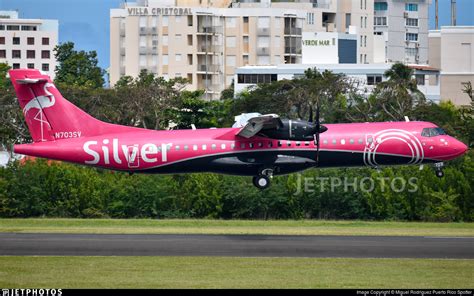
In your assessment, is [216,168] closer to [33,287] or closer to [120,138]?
[120,138]

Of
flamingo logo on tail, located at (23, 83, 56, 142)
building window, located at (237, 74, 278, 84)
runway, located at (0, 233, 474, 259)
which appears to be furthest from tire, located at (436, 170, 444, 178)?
building window, located at (237, 74, 278, 84)

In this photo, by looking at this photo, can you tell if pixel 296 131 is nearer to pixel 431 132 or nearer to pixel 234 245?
pixel 431 132

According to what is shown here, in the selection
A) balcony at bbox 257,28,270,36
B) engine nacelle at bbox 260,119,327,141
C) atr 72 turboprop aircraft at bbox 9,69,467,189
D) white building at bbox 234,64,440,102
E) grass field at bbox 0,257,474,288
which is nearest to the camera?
grass field at bbox 0,257,474,288

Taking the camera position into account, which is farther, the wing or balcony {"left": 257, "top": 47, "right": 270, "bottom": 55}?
balcony {"left": 257, "top": 47, "right": 270, "bottom": 55}

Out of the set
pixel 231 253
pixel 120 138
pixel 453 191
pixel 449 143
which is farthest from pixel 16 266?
pixel 453 191

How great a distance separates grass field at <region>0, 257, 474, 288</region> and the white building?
354 ft

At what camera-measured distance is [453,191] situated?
2502 inches

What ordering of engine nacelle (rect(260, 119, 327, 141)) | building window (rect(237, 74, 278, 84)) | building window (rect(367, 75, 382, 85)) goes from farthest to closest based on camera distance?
building window (rect(367, 75, 382, 85)) < building window (rect(237, 74, 278, 84)) < engine nacelle (rect(260, 119, 327, 141))

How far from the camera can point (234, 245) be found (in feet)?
135

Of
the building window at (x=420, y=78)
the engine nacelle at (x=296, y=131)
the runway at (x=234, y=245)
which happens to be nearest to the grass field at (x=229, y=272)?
the runway at (x=234, y=245)

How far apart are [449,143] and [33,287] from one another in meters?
27.1

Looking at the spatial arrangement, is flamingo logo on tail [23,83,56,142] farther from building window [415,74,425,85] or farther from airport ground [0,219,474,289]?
building window [415,74,425,85]

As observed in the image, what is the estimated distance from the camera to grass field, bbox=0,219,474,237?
160ft

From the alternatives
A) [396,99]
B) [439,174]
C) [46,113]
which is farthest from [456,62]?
[46,113]
